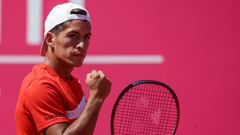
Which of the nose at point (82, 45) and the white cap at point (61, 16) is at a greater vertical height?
the white cap at point (61, 16)

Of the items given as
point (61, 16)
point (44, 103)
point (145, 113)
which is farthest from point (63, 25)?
point (145, 113)

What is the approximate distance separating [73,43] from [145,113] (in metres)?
Answer: 0.66

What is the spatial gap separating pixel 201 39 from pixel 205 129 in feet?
1.52

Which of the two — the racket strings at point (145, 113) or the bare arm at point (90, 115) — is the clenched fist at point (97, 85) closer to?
the bare arm at point (90, 115)

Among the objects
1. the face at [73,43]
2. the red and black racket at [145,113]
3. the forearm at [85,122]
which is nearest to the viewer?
the forearm at [85,122]

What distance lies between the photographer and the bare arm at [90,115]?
1.63 metres

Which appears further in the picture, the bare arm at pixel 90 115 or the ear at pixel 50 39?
the ear at pixel 50 39

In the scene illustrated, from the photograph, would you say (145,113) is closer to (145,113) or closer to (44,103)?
(145,113)

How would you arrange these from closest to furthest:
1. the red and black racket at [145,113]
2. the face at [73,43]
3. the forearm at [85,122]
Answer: the forearm at [85,122], the face at [73,43], the red and black racket at [145,113]

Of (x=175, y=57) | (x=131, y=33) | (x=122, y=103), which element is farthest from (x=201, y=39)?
(x=122, y=103)

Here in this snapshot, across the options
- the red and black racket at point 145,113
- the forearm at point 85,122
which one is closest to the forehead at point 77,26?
the forearm at point 85,122

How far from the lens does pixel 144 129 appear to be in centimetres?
227

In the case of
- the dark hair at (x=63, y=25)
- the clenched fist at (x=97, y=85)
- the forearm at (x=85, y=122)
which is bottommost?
the forearm at (x=85, y=122)

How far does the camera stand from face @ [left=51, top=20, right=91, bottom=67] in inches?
69.4
